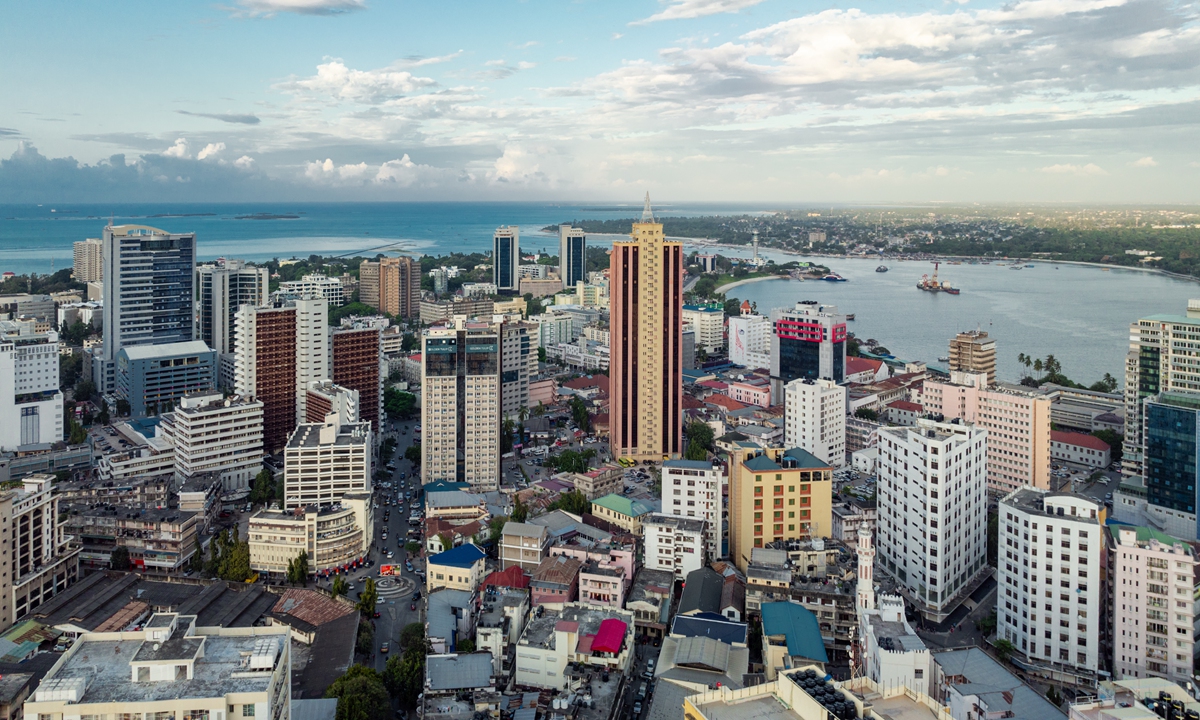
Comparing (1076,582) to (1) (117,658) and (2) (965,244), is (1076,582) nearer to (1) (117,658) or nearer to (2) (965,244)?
(1) (117,658)

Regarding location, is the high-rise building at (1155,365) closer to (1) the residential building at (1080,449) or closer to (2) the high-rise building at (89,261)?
(1) the residential building at (1080,449)

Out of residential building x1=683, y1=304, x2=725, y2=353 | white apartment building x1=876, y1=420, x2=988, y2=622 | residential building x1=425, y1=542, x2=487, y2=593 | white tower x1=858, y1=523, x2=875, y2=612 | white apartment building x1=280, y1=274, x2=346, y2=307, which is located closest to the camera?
white tower x1=858, y1=523, x2=875, y2=612

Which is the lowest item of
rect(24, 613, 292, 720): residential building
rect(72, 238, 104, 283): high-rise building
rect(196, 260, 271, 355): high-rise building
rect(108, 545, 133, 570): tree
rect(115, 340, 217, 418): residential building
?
rect(108, 545, 133, 570): tree

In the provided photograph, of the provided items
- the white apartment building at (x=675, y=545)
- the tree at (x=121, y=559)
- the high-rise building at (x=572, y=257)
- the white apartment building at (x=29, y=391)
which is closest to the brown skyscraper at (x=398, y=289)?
the high-rise building at (x=572, y=257)

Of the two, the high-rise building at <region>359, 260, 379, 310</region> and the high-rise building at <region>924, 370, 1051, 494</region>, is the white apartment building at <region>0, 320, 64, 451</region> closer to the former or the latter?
the high-rise building at <region>924, 370, 1051, 494</region>

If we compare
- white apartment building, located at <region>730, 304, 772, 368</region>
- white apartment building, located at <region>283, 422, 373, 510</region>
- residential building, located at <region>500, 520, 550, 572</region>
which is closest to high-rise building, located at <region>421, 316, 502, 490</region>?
white apartment building, located at <region>283, 422, 373, 510</region>

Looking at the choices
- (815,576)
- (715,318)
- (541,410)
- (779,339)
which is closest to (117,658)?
(815,576)

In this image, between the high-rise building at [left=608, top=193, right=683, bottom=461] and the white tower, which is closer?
the white tower

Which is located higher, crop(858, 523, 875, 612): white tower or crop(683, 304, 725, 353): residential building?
crop(683, 304, 725, 353): residential building
